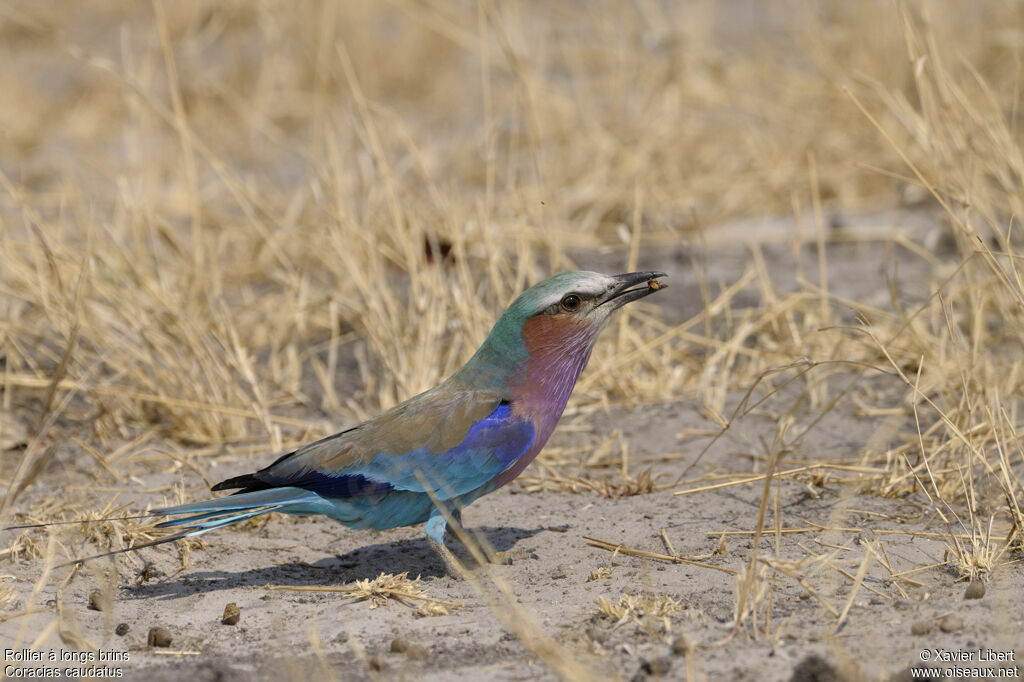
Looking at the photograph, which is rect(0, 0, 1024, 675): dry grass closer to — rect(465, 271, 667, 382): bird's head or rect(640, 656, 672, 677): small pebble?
rect(640, 656, 672, 677): small pebble

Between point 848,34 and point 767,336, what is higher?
point 848,34

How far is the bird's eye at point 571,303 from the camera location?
334cm

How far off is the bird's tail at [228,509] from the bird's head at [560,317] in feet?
2.12

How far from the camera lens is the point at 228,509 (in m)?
3.04

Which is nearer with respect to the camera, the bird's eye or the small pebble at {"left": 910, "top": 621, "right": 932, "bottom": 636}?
the small pebble at {"left": 910, "top": 621, "right": 932, "bottom": 636}

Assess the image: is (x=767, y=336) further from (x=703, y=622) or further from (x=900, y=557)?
(x=703, y=622)

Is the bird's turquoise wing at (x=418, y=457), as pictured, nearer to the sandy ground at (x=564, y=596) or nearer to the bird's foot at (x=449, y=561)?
the bird's foot at (x=449, y=561)

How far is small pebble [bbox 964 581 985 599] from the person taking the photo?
8.93ft

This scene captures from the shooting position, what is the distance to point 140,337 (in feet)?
14.4

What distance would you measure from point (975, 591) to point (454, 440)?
1.36m

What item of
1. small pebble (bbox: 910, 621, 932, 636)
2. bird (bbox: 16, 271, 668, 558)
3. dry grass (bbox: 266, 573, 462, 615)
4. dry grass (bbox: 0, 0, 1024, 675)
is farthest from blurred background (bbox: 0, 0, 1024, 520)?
small pebble (bbox: 910, 621, 932, 636)

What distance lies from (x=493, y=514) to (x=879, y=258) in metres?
2.99

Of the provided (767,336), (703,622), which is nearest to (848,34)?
(767,336)

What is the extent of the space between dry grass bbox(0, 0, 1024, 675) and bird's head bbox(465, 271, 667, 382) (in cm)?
48
